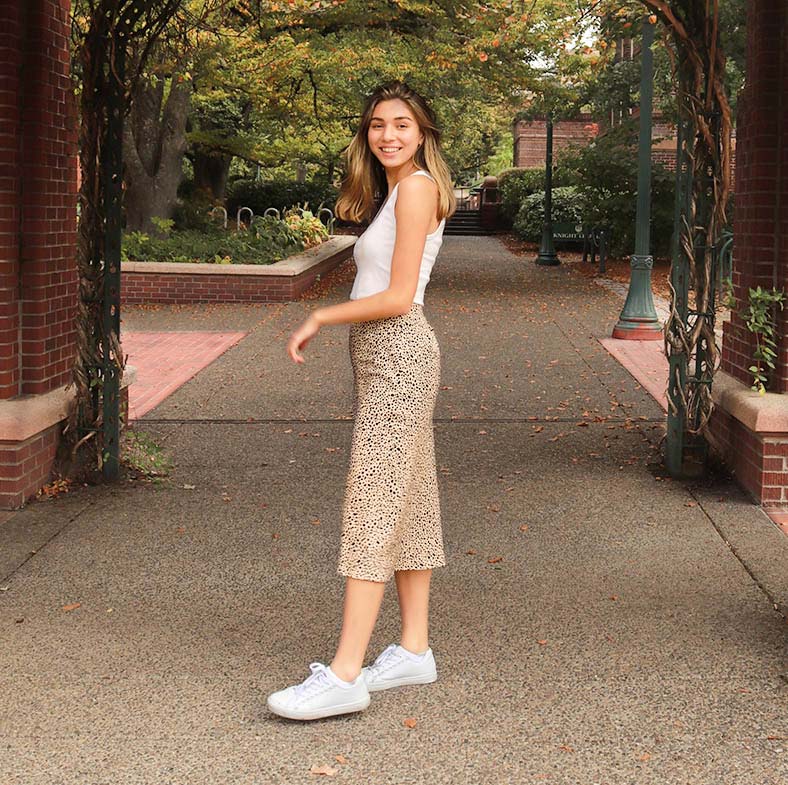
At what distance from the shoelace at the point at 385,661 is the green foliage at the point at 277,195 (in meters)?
33.8

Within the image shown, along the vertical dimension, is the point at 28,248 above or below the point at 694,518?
above

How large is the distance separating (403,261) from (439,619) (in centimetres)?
165

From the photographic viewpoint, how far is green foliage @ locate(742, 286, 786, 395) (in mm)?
6613

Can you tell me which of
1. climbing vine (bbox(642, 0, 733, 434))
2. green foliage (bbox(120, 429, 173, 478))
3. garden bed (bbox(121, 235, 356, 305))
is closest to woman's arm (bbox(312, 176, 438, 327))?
climbing vine (bbox(642, 0, 733, 434))

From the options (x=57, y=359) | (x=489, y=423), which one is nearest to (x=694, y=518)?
(x=489, y=423)

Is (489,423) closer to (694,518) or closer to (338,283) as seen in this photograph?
(694,518)

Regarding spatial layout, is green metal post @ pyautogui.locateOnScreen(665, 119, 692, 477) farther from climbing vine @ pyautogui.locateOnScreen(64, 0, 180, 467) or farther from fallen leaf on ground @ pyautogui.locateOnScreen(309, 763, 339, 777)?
fallen leaf on ground @ pyautogui.locateOnScreen(309, 763, 339, 777)

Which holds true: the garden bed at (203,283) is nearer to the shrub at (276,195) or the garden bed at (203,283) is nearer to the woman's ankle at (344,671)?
the woman's ankle at (344,671)

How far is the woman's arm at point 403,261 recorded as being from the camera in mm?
3867

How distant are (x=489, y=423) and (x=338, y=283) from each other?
42.8 ft

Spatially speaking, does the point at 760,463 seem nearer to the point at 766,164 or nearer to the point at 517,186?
the point at 766,164

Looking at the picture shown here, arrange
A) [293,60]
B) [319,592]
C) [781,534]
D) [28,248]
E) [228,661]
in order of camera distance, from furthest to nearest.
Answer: [293,60]
[28,248]
[781,534]
[319,592]
[228,661]

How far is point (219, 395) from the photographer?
10484 millimetres

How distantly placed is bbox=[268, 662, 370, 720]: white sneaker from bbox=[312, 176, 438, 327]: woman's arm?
3.47 feet
